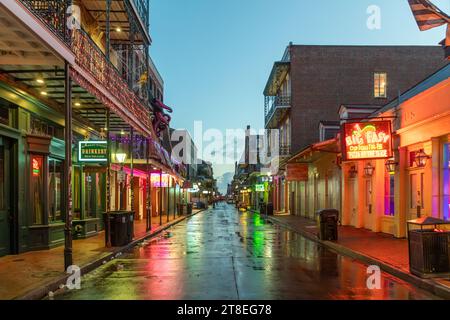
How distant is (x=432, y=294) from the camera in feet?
31.3

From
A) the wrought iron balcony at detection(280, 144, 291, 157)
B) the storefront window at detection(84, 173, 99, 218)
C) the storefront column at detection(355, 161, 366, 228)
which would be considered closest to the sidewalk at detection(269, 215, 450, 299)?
the storefront column at detection(355, 161, 366, 228)

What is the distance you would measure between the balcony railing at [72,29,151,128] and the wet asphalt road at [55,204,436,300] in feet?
17.1

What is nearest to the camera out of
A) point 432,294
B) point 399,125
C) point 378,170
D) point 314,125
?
point 432,294

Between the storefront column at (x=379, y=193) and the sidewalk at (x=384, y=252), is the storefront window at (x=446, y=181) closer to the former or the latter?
the sidewalk at (x=384, y=252)

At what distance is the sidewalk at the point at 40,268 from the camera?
922 centimetres

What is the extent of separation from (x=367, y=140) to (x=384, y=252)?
5316 mm

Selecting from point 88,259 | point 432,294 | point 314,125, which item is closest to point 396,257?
point 432,294

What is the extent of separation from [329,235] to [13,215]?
35.0ft

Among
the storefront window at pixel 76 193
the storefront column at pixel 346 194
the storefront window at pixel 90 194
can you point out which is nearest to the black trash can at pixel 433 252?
the storefront window at pixel 76 193

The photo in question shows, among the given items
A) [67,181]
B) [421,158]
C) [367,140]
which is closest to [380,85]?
[367,140]

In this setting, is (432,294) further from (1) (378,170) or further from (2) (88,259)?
(1) (378,170)

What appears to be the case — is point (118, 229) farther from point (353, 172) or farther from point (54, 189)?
point (353, 172)

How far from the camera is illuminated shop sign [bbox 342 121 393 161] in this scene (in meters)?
18.5
